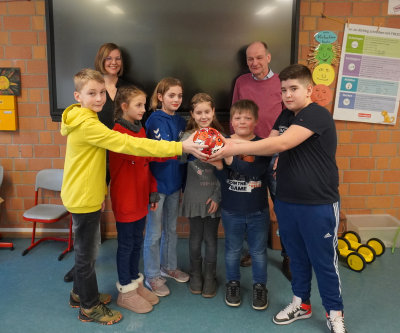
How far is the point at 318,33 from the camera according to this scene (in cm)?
326

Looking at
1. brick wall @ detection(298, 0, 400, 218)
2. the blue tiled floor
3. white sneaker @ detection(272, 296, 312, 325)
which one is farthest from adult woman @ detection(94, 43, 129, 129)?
white sneaker @ detection(272, 296, 312, 325)

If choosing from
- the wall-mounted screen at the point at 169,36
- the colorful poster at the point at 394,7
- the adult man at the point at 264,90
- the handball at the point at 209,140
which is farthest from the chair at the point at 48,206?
the colorful poster at the point at 394,7

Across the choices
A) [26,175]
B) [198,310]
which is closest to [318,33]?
[198,310]

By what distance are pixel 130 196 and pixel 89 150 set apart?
38cm

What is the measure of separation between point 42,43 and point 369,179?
3.38 m

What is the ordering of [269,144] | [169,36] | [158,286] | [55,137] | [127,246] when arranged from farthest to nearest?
[55,137] → [169,36] → [158,286] → [127,246] → [269,144]

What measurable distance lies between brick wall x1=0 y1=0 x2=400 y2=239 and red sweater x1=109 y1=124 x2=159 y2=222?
4.51 ft

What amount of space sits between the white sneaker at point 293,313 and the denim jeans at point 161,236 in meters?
0.88

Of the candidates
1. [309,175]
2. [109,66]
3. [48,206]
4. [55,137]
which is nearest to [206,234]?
[309,175]

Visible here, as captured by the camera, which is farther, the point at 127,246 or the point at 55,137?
the point at 55,137

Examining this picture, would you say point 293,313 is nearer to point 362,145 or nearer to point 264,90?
point 264,90

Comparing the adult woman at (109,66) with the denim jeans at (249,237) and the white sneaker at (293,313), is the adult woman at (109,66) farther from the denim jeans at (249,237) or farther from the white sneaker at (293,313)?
the white sneaker at (293,313)

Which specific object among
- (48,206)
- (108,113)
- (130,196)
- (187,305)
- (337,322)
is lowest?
(187,305)

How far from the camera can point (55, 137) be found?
343cm
